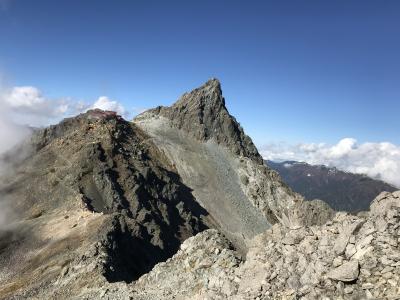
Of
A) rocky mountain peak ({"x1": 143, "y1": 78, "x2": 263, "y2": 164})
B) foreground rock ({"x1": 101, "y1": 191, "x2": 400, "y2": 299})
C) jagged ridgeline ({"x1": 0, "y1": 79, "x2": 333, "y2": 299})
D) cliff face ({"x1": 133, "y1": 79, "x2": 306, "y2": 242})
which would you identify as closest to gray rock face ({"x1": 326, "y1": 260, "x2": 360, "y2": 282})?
foreground rock ({"x1": 101, "y1": 191, "x2": 400, "y2": 299})

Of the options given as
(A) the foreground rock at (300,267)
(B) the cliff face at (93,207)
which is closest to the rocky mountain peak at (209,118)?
(B) the cliff face at (93,207)

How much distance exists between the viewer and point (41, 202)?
10462cm

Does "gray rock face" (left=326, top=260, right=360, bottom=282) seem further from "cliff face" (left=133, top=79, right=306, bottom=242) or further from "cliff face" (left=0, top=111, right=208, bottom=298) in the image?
"cliff face" (left=133, top=79, right=306, bottom=242)

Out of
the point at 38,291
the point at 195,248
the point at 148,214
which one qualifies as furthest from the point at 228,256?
the point at 148,214

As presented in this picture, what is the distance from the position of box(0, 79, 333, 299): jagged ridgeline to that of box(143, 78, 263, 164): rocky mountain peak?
463mm

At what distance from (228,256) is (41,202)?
242ft

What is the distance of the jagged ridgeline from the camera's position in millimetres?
70312

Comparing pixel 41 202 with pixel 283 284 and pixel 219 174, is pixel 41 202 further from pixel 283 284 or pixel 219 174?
pixel 283 284

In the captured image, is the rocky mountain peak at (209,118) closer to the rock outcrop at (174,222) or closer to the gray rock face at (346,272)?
the rock outcrop at (174,222)

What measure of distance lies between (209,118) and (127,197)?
7396cm

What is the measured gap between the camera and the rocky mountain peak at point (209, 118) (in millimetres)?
176625

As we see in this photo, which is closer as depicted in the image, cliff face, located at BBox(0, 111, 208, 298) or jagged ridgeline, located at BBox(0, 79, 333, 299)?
jagged ridgeline, located at BBox(0, 79, 333, 299)

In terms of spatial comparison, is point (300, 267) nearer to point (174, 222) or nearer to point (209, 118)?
point (174, 222)

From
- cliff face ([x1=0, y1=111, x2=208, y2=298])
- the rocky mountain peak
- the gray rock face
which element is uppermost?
the rocky mountain peak
